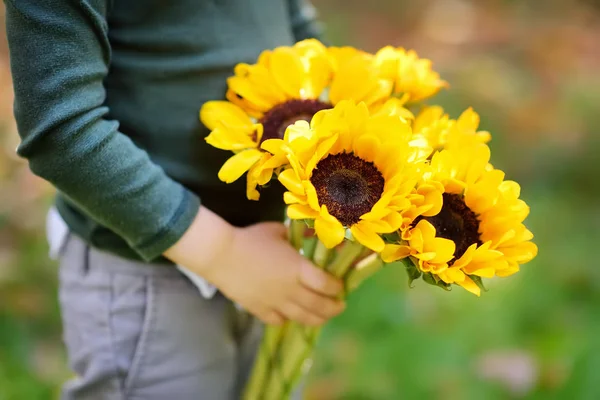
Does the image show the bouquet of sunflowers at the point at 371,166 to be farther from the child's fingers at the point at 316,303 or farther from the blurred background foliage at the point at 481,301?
the blurred background foliage at the point at 481,301

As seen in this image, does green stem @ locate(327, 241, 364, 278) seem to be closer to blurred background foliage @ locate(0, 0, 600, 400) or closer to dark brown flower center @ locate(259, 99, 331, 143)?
dark brown flower center @ locate(259, 99, 331, 143)

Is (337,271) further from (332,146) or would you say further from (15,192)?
(15,192)

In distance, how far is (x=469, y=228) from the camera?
0.46m

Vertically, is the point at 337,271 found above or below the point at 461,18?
above

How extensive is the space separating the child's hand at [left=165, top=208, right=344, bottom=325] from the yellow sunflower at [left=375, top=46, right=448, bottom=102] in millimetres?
161

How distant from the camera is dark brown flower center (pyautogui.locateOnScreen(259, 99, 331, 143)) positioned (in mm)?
518

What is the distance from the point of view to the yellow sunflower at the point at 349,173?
0.40 m

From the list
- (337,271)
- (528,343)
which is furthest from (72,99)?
(528,343)

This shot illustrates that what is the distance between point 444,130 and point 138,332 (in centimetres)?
34

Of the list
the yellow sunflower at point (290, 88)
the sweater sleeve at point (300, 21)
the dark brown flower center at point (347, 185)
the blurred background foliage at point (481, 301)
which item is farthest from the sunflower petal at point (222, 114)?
the blurred background foliage at point (481, 301)

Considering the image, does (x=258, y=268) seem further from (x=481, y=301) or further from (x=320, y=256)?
→ (x=481, y=301)

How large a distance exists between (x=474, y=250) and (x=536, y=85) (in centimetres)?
169

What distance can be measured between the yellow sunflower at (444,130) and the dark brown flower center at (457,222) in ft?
0.15

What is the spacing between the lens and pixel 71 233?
66 cm
